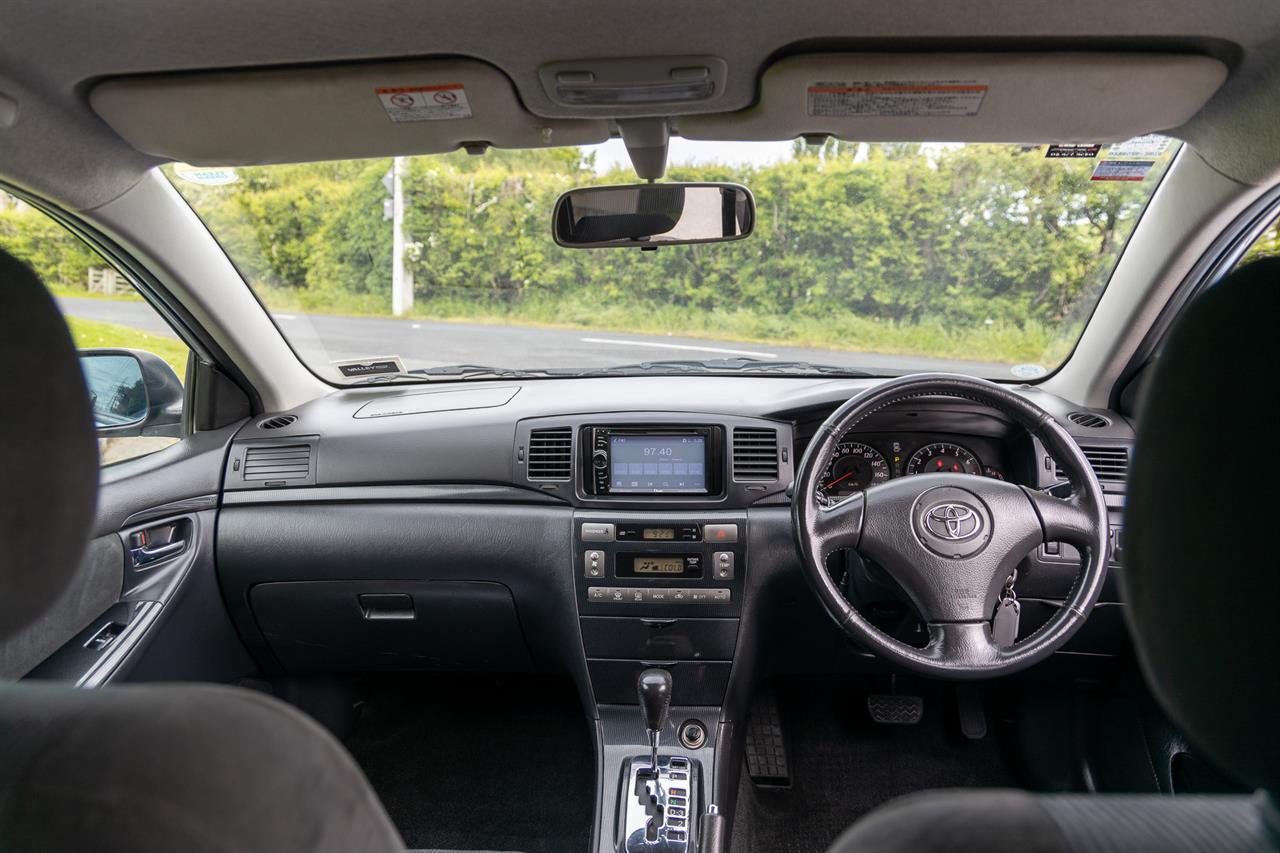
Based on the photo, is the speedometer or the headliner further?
the speedometer

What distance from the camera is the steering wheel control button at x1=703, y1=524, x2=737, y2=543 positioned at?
9.64ft

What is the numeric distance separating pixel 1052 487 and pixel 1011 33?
4.61 ft

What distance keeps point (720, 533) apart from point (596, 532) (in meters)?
0.42

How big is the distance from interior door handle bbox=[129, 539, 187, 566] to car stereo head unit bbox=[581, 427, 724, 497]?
57.9 inches

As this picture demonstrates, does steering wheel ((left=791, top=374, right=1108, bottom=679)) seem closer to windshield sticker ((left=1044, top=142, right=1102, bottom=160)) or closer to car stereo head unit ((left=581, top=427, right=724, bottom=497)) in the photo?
car stereo head unit ((left=581, top=427, right=724, bottom=497))

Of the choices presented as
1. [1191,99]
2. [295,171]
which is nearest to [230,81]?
[295,171]

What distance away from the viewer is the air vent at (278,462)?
327 cm

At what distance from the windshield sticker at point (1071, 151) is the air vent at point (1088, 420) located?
2.87 ft

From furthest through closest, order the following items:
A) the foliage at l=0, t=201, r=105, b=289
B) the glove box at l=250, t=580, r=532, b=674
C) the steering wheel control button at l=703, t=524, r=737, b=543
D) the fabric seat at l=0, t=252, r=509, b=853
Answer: the glove box at l=250, t=580, r=532, b=674 < the steering wheel control button at l=703, t=524, r=737, b=543 < the foliage at l=0, t=201, r=105, b=289 < the fabric seat at l=0, t=252, r=509, b=853

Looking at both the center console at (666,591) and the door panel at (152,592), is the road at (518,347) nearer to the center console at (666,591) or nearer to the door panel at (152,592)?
the door panel at (152,592)

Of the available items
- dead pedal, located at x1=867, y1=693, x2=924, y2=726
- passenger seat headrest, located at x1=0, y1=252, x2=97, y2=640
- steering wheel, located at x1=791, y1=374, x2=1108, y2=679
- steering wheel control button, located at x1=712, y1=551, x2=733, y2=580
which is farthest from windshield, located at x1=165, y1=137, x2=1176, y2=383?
passenger seat headrest, located at x1=0, y1=252, x2=97, y2=640

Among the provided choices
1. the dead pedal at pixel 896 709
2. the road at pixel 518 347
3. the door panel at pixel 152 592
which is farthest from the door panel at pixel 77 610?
the dead pedal at pixel 896 709

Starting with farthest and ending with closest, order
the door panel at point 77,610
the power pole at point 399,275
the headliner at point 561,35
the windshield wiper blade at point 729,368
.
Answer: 1. the power pole at point 399,275
2. the windshield wiper blade at point 729,368
3. the door panel at point 77,610
4. the headliner at point 561,35

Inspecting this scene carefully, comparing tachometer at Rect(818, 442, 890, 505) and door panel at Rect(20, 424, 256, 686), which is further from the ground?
tachometer at Rect(818, 442, 890, 505)
